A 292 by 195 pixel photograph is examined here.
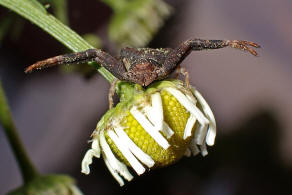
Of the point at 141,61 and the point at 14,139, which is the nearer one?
the point at 141,61

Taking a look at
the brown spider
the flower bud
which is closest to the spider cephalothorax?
the brown spider

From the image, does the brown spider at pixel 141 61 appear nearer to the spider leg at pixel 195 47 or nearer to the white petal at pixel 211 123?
the spider leg at pixel 195 47

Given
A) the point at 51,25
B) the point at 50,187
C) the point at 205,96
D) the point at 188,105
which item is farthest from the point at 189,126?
the point at 205,96

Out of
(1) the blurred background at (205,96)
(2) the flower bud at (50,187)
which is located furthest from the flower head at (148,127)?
(1) the blurred background at (205,96)

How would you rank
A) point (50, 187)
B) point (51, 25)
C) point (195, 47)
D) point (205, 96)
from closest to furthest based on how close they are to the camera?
point (195, 47) → point (51, 25) → point (50, 187) → point (205, 96)

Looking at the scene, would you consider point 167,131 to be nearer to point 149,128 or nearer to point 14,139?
point 149,128

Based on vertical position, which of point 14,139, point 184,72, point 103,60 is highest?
point 14,139
